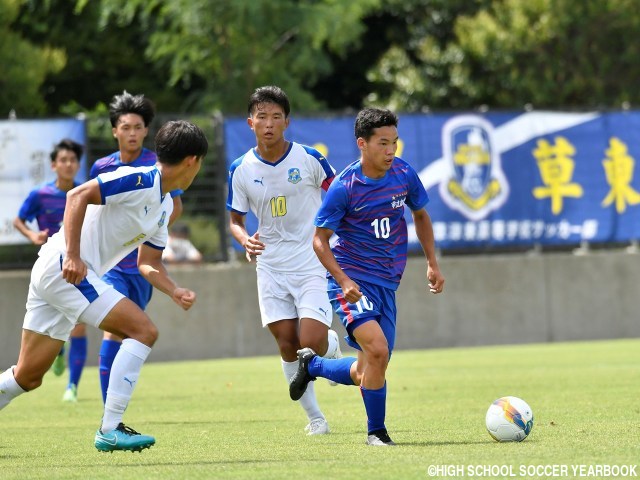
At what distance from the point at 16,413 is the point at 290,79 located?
13709 millimetres

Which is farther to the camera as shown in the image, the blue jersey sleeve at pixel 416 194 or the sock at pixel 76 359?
the sock at pixel 76 359

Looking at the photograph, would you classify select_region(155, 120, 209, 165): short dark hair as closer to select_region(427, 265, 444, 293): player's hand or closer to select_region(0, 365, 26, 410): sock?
select_region(0, 365, 26, 410): sock

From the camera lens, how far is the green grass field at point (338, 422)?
7.16m

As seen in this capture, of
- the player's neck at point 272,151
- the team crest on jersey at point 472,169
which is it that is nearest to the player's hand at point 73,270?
the player's neck at point 272,151

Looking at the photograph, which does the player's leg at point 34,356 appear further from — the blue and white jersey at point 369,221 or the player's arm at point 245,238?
the blue and white jersey at point 369,221

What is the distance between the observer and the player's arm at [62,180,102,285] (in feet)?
24.5

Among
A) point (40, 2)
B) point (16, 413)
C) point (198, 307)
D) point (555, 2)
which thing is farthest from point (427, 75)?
point (16, 413)

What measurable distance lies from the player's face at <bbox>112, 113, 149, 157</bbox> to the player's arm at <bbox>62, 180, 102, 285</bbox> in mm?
2747

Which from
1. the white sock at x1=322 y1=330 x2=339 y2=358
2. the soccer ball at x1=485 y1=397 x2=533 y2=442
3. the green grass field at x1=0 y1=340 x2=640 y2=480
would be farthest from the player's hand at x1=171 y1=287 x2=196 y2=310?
the white sock at x1=322 y1=330 x2=339 y2=358

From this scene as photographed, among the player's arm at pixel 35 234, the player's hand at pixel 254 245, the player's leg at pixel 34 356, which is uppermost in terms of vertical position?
the player's arm at pixel 35 234

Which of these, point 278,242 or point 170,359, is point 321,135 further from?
point 278,242

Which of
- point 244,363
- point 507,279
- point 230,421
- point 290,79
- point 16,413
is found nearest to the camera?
point 230,421

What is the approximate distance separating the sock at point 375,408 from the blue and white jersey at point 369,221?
0.69 meters

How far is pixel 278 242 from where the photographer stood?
9.57m
